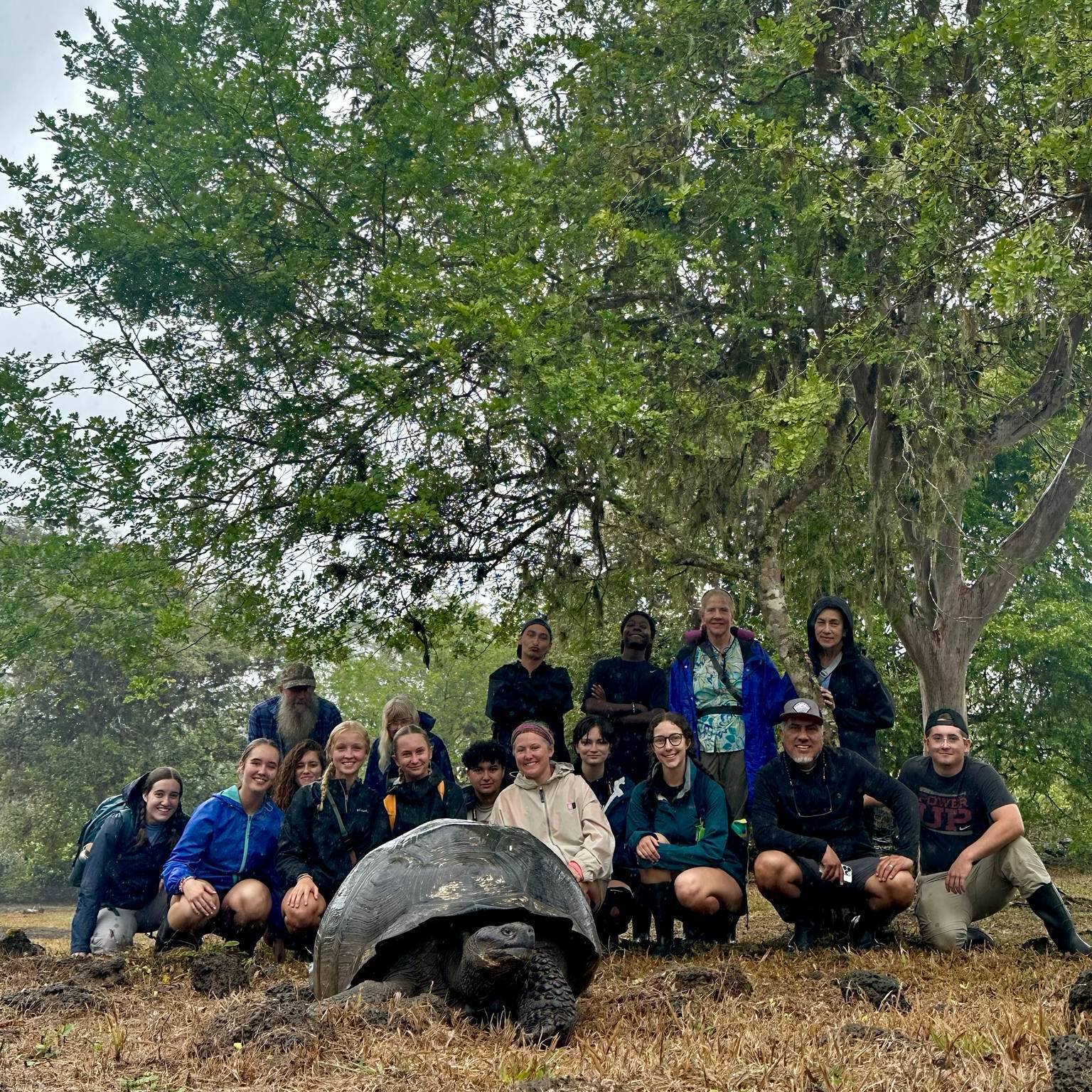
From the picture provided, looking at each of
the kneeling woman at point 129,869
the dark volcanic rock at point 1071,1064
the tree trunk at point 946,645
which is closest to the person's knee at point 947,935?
the dark volcanic rock at point 1071,1064

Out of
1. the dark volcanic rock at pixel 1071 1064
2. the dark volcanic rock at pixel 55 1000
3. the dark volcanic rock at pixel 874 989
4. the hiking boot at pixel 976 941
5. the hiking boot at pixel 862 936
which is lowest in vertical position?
the hiking boot at pixel 976 941

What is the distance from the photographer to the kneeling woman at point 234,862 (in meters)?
6.30

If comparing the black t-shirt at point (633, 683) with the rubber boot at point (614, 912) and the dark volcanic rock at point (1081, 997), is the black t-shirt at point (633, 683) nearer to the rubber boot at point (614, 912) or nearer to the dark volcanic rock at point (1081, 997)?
the rubber boot at point (614, 912)

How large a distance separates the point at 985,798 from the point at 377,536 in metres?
4.83

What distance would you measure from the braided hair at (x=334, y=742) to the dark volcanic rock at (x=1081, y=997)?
3610mm

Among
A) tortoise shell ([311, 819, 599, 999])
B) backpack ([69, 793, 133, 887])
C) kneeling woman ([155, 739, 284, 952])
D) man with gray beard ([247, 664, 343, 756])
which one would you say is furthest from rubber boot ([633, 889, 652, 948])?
backpack ([69, 793, 133, 887])

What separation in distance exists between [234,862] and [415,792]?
1.10 m

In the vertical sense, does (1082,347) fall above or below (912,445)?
above

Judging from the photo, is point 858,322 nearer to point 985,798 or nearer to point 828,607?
point 828,607

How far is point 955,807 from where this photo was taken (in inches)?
246

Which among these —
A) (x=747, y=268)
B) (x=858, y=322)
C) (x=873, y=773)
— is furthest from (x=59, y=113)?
(x=873, y=773)

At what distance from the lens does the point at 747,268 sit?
9.05 meters

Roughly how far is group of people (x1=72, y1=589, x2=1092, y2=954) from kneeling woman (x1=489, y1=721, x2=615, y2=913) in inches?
0.4

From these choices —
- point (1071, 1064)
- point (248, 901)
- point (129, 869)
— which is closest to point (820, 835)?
point (248, 901)
